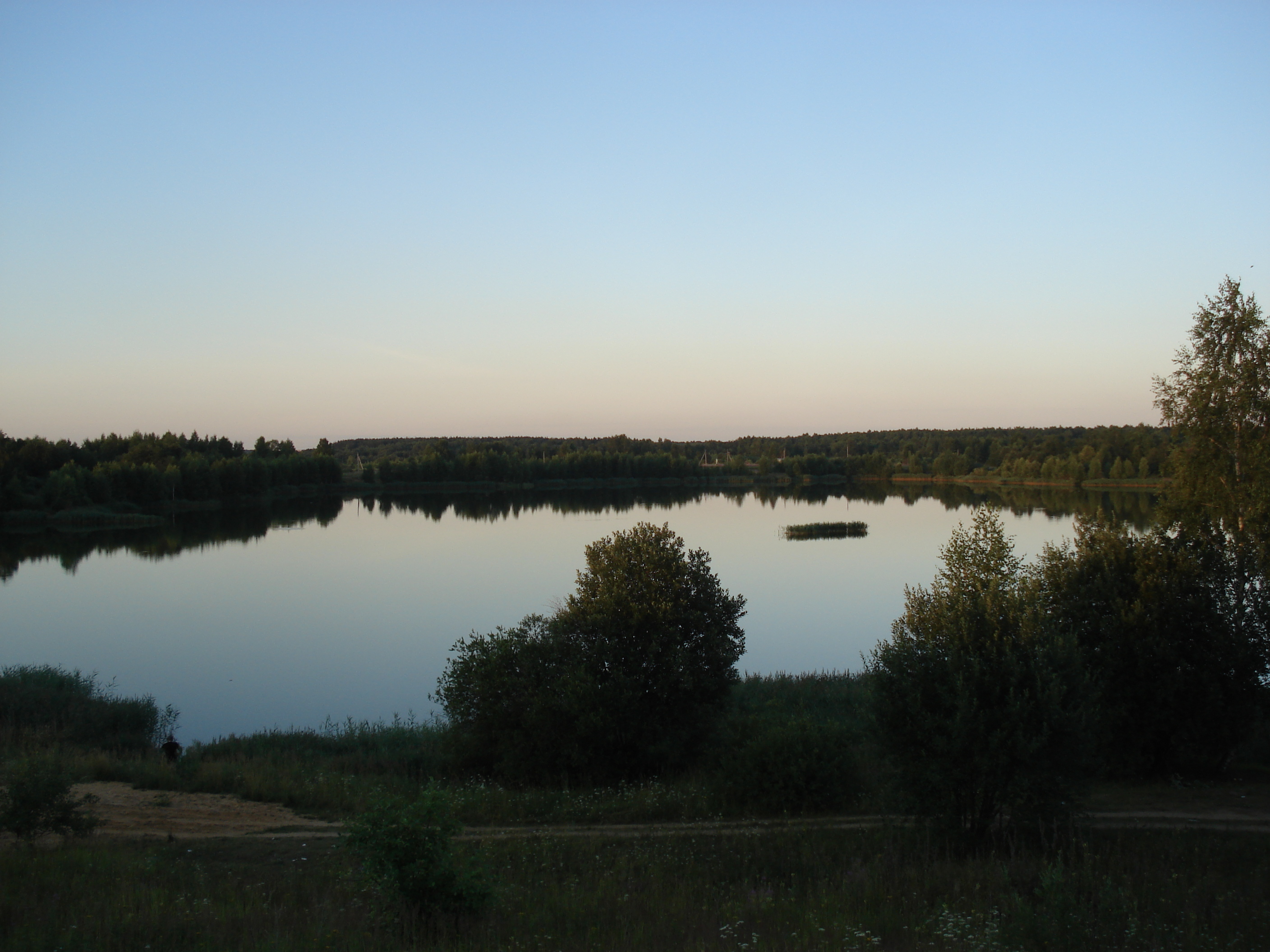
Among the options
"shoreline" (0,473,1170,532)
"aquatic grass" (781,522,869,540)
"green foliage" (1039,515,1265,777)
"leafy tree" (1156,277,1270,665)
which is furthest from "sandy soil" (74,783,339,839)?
"shoreline" (0,473,1170,532)

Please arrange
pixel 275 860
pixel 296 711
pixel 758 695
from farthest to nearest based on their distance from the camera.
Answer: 1. pixel 296 711
2. pixel 758 695
3. pixel 275 860

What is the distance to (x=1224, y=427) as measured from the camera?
14.3 metres

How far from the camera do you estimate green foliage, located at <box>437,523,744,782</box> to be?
44.7 ft

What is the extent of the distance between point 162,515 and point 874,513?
6654 centimetres

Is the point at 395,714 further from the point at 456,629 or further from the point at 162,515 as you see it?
the point at 162,515

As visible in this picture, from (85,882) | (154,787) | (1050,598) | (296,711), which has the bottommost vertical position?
(296,711)

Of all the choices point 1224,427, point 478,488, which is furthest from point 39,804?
point 478,488

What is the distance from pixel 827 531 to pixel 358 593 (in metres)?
34.1

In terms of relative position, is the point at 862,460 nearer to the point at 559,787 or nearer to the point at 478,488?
the point at 478,488

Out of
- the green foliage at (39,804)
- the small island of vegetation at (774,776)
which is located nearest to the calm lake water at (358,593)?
the small island of vegetation at (774,776)

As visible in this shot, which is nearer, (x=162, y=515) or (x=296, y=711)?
(x=296, y=711)

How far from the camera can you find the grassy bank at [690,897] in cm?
605

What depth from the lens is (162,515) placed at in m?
78.6

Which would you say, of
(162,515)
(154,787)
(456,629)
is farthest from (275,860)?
(162,515)
